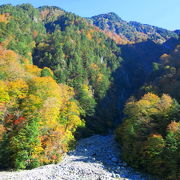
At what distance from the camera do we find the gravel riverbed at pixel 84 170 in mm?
27312

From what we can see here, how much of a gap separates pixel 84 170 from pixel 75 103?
2869 centimetres

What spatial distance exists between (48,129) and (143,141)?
57.6 ft

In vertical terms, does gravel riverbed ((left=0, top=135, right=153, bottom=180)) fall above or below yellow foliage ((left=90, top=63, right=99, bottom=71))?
below


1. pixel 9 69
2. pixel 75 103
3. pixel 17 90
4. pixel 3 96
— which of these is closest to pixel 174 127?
pixel 17 90

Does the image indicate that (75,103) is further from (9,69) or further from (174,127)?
(174,127)

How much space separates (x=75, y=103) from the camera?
2240 inches

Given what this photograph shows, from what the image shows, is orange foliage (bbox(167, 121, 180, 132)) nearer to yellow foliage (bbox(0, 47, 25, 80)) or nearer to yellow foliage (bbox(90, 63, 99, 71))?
yellow foliage (bbox(0, 47, 25, 80))

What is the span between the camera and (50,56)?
274 feet

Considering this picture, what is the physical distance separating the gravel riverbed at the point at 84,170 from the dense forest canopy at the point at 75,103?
1861 millimetres

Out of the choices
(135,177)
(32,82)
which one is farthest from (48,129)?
(135,177)

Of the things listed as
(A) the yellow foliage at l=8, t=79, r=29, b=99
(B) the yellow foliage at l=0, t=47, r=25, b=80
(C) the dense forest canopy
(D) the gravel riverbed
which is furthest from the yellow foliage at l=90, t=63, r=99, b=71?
(D) the gravel riverbed

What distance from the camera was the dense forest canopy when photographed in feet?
99.8

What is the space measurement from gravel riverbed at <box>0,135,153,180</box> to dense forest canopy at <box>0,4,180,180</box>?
1.86m

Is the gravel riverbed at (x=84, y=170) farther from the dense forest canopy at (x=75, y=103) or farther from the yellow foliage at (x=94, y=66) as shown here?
the yellow foliage at (x=94, y=66)
